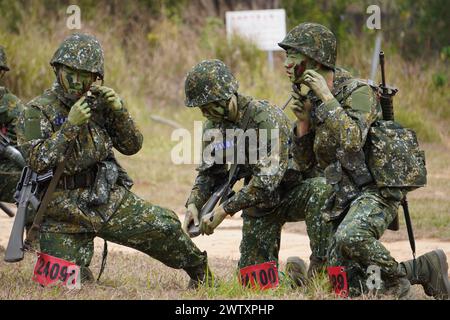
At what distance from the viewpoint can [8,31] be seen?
758 inches

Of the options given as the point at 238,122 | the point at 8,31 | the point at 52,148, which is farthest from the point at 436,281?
the point at 8,31

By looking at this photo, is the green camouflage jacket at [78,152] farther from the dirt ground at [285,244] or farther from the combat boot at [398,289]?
the dirt ground at [285,244]

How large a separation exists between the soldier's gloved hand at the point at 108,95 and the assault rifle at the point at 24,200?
0.67 metres

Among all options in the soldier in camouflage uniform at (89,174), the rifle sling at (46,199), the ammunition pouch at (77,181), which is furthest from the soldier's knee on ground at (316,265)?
the rifle sling at (46,199)

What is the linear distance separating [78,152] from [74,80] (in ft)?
1.66

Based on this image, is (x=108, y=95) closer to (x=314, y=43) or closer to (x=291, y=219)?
(x=314, y=43)

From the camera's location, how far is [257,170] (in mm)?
7113

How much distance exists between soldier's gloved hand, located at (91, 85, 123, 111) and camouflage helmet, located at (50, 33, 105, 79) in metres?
0.17

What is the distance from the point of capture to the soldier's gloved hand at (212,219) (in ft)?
23.1

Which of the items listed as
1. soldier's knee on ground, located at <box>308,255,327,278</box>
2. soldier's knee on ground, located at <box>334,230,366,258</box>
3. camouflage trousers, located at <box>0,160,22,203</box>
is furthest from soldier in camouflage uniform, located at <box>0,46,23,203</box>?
soldier's knee on ground, located at <box>334,230,366,258</box>

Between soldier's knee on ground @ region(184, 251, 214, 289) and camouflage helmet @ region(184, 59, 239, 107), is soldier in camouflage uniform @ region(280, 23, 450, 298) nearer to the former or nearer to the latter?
camouflage helmet @ region(184, 59, 239, 107)

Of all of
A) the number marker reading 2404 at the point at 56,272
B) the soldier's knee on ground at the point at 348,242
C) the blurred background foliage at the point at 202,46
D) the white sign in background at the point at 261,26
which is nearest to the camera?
the soldier's knee on ground at the point at 348,242

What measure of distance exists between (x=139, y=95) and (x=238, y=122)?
500 inches

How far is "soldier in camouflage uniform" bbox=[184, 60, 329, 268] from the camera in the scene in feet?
A: 23.2
